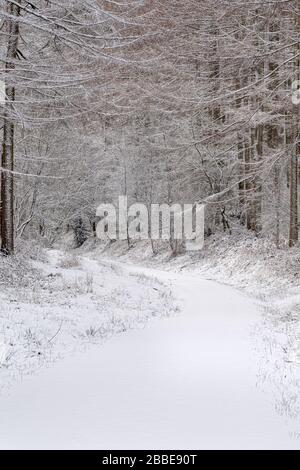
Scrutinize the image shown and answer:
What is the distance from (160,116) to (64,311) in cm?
2782

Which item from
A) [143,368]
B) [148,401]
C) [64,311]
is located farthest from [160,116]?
[148,401]

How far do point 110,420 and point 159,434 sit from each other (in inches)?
21.5

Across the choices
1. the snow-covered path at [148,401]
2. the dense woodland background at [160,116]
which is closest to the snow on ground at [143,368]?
the snow-covered path at [148,401]

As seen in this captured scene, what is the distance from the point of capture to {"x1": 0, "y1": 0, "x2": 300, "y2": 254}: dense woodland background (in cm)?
1145

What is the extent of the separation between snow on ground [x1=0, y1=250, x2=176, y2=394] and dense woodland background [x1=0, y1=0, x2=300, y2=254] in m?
2.78

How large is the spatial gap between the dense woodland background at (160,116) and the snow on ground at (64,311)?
278 cm

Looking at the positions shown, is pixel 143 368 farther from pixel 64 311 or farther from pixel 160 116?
pixel 160 116

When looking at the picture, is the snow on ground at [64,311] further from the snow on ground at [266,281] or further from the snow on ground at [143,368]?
the snow on ground at [266,281]

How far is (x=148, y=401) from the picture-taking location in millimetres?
4777

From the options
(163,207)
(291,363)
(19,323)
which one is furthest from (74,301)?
(163,207)

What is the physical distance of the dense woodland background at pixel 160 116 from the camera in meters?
11.4
